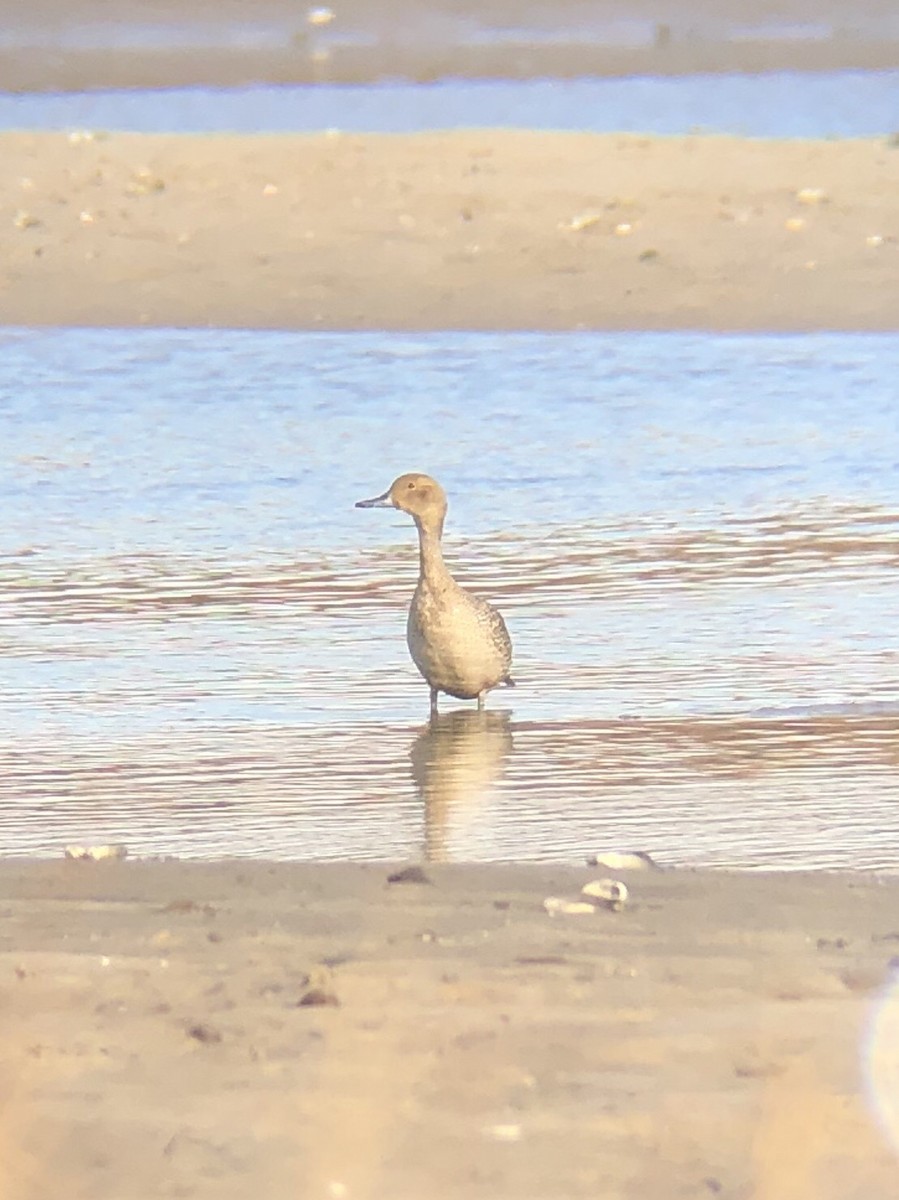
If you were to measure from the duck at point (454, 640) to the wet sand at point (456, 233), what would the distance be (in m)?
6.37

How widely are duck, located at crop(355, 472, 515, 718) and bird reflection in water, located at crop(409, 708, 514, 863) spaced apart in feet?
0.38

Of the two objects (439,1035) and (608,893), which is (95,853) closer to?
(608,893)

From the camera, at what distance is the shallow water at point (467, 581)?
6.57 m

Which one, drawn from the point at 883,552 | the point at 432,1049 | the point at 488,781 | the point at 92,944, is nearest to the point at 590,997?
the point at 432,1049

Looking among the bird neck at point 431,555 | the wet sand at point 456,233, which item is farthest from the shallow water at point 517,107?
the bird neck at point 431,555

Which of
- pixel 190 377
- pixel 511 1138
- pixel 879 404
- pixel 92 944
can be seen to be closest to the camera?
pixel 511 1138

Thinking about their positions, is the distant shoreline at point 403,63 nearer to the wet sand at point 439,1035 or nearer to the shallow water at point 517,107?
the shallow water at point 517,107

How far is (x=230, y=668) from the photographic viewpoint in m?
8.02

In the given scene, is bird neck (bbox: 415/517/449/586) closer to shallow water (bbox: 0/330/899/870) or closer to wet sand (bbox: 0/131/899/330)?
shallow water (bbox: 0/330/899/870)

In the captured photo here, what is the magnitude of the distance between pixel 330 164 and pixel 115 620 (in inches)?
369

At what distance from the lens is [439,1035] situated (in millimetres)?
4551

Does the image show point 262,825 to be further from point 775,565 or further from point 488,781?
point 775,565

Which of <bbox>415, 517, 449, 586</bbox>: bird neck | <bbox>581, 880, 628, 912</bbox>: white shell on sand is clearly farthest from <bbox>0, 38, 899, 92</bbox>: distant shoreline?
<bbox>581, 880, 628, 912</bbox>: white shell on sand

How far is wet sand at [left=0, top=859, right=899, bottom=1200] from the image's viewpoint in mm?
4012
